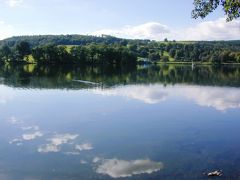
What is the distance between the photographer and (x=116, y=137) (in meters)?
33.6

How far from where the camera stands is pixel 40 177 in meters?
23.1

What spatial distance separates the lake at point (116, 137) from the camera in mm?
24764

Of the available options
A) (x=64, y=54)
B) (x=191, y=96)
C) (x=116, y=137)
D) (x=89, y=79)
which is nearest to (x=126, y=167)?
(x=116, y=137)

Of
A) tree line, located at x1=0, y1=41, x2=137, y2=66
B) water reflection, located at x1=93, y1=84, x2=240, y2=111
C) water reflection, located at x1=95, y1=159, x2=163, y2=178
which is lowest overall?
water reflection, located at x1=95, y1=159, x2=163, y2=178

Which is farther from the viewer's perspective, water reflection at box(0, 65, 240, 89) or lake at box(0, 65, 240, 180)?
water reflection at box(0, 65, 240, 89)

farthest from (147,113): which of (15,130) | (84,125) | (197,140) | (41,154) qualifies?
(41,154)

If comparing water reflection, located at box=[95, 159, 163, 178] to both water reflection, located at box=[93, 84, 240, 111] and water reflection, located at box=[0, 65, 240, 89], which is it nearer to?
water reflection, located at box=[93, 84, 240, 111]

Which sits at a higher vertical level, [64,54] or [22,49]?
[22,49]

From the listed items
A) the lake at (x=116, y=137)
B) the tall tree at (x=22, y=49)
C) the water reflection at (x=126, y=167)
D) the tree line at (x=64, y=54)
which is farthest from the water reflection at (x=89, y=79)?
the tall tree at (x=22, y=49)

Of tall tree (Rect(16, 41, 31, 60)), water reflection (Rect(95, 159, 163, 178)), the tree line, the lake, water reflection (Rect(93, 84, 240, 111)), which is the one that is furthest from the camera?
tall tree (Rect(16, 41, 31, 60))

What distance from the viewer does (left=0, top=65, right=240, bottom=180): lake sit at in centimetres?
2476

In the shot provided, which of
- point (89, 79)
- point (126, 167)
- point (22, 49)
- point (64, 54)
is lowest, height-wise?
point (126, 167)

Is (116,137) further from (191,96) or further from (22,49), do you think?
(22,49)

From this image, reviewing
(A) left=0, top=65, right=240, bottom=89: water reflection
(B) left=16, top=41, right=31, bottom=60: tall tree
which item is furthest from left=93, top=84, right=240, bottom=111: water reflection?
(B) left=16, top=41, right=31, bottom=60: tall tree
